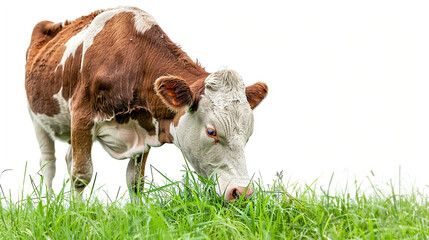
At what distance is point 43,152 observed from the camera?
26.5 feet

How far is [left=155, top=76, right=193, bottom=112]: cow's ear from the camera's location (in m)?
5.42

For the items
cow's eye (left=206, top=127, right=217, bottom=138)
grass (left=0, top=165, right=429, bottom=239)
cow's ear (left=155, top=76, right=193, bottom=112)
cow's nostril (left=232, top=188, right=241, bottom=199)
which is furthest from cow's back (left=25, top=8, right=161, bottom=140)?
cow's nostril (left=232, top=188, right=241, bottom=199)

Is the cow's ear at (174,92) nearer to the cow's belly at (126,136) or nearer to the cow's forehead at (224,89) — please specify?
the cow's forehead at (224,89)

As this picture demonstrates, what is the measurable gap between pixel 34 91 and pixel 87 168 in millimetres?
1663

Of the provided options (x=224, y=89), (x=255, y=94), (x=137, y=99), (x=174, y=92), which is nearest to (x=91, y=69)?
(x=137, y=99)

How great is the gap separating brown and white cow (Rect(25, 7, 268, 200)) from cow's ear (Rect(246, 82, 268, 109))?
1cm

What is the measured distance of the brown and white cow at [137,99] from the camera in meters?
5.41

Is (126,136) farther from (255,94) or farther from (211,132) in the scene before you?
(255,94)

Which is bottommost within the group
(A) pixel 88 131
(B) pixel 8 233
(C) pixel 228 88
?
(B) pixel 8 233

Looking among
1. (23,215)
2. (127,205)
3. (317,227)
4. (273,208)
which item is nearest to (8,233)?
(23,215)

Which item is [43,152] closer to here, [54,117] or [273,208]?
[54,117]

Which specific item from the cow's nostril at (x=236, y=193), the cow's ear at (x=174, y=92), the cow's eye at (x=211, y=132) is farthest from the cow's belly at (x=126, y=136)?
the cow's nostril at (x=236, y=193)

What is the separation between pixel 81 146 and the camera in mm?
6406

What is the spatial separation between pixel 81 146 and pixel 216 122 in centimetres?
188
